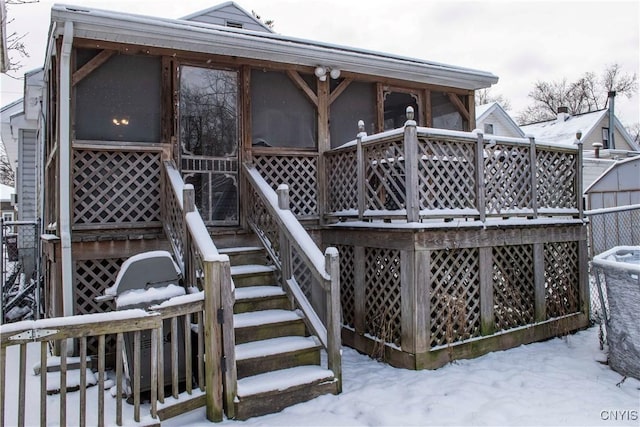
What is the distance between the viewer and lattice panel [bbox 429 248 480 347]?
4.90 m

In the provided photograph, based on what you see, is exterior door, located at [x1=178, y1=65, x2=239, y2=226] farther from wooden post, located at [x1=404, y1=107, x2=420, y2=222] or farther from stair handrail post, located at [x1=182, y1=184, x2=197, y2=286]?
wooden post, located at [x1=404, y1=107, x2=420, y2=222]

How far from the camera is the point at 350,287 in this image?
5.76 meters

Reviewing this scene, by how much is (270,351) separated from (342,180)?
2.68 meters

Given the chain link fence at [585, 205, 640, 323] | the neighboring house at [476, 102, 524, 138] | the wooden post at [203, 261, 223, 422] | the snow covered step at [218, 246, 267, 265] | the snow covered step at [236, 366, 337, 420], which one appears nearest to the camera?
the wooden post at [203, 261, 223, 422]

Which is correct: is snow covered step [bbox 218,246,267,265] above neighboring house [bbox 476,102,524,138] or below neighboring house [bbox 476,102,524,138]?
below

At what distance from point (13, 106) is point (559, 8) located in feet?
44.1

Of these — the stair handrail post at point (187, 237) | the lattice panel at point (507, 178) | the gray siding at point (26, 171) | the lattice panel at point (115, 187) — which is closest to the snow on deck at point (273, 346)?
the stair handrail post at point (187, 237)

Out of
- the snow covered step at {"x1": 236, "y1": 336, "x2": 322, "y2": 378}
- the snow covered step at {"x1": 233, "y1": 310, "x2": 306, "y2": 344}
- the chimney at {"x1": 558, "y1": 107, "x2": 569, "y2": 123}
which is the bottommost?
the snow covered step at {"x1": 236, "y1": 336, "x2": 322, "y2": 378}

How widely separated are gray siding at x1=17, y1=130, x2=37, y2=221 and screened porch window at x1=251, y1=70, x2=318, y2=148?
7063 millimetres

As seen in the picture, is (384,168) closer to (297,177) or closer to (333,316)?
(297,177)

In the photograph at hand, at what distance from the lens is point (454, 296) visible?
507cm

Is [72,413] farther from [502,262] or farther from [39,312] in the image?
[502,262]

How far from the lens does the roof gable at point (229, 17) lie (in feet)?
32.8

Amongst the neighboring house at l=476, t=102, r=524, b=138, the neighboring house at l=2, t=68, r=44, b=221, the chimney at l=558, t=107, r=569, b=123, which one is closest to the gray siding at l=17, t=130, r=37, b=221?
the neighboring house at l=2, t=68, r=44, b=221
